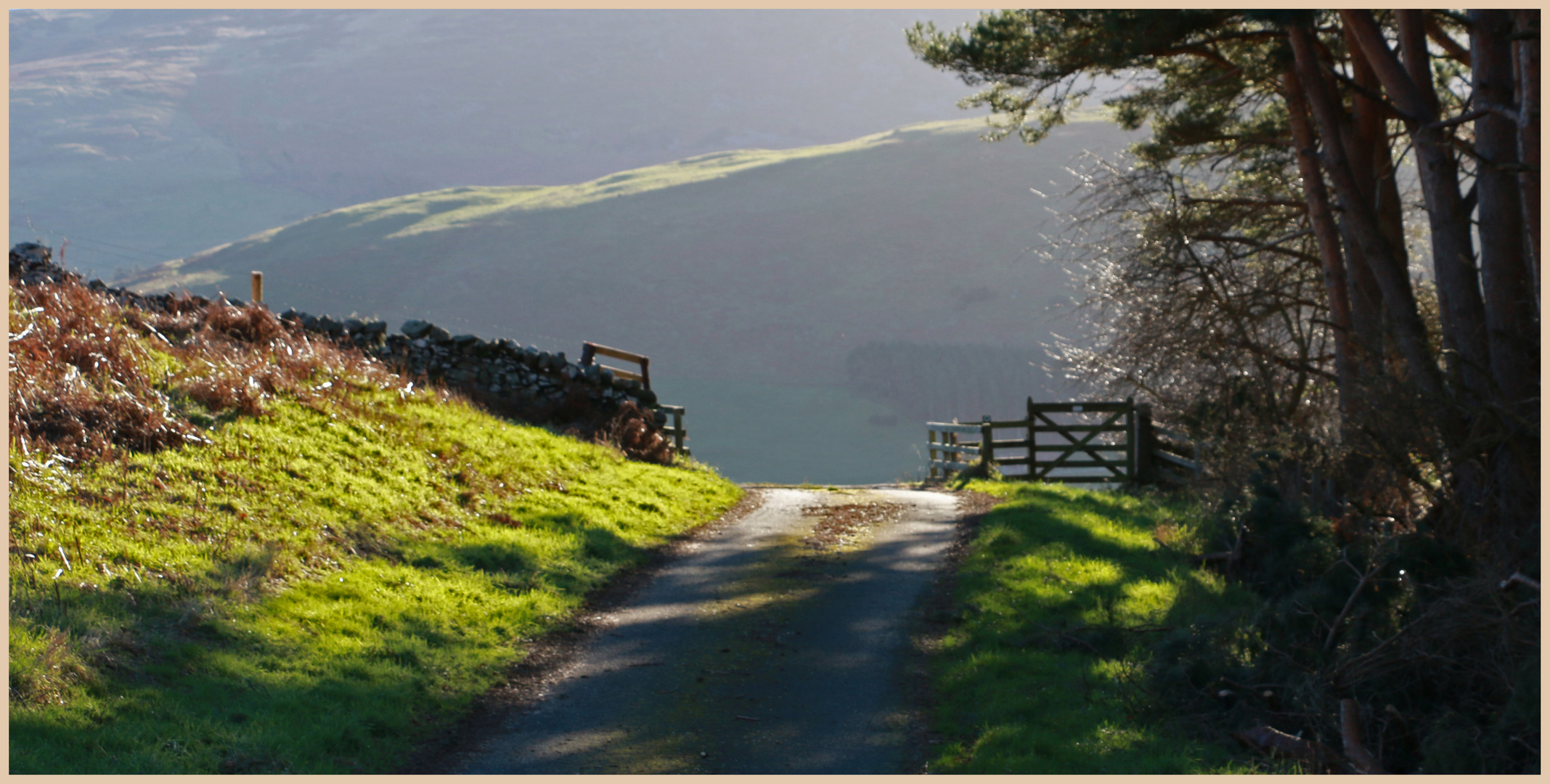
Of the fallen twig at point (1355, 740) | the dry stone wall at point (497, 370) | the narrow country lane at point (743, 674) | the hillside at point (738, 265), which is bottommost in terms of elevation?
the narrow country lane at point (743, 674)

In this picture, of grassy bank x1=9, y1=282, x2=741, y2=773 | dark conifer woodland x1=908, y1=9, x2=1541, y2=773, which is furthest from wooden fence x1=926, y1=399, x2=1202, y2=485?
grassy bank x1=9, y1=282, x2=741, y2=773

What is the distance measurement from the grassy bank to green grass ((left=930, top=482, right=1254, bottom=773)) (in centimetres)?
346

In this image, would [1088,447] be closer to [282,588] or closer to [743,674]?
[743,674]

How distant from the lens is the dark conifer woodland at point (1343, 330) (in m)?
6.25

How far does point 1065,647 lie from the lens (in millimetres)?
7797

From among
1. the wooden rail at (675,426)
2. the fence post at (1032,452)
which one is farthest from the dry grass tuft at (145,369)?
the fence post at (1032,452)

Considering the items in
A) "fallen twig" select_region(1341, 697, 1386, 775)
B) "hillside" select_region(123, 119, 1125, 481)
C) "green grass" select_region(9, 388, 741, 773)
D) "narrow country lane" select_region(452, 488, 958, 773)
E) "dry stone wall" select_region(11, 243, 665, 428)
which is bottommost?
"narrow country lane" select_region(452, 488, 958, 773)

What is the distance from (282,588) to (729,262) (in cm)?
9849

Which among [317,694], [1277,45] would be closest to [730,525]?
[317,694]

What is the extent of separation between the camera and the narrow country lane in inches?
233

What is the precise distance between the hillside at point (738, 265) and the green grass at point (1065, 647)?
193ft

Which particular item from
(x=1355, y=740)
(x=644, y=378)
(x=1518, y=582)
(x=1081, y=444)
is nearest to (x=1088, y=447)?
(x=1081, y=444)

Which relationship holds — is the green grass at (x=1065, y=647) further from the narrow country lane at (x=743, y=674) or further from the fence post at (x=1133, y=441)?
the fence post at (x=1133, y=441)

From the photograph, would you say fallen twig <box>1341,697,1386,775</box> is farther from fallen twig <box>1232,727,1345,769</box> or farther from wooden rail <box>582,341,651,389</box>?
wooden rail <box>582,341,651,389</box>
